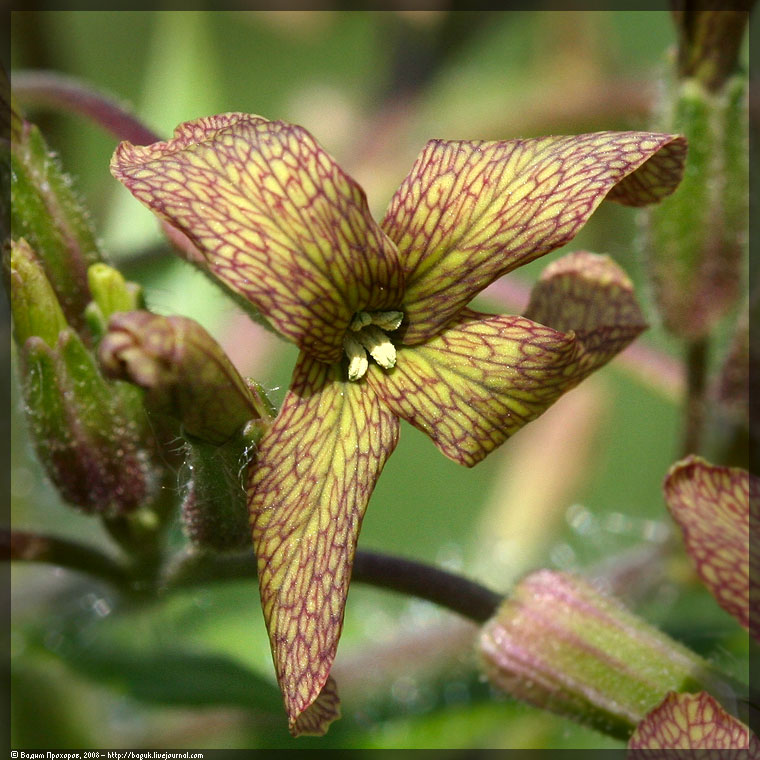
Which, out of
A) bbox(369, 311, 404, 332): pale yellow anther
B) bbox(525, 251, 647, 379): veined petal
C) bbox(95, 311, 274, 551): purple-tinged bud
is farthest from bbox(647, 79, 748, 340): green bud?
bbox(95, 311, 274, 551): purple-tinged bud

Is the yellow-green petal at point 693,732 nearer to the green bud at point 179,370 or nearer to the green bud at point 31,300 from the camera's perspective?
the green bud at point 179,370

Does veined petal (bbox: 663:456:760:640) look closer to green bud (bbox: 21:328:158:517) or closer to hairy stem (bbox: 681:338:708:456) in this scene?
hairy stem (bbox: 681:338:708:456)

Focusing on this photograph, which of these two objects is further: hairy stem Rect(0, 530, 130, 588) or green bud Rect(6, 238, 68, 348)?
hairy stem Rect(0, 530, 130, 588)

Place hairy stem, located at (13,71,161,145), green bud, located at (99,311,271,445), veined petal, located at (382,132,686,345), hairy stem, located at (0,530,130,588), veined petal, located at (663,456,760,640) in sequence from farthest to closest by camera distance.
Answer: hairy stem, located at (13,71,161,145) < hairy stem, located at (0,530,130,588) < veined petal, located at (663,456,760,640) < veined petal, located at (382,132,686,345) < green bud, located at (99,311,271,445)

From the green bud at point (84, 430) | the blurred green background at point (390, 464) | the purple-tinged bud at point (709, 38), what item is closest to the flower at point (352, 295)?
the blurred green background at point (390, 464)

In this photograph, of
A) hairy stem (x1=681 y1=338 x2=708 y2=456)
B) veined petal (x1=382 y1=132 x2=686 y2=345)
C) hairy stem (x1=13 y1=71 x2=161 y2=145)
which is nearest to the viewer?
veined petal (x1=382 y1=132 x2=686 y2=345)

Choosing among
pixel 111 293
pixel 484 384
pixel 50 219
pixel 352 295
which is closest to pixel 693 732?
pixel 484 384

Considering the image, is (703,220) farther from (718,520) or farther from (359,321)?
(359,321)
